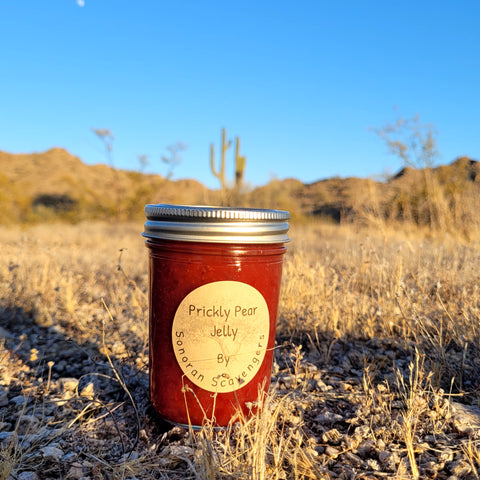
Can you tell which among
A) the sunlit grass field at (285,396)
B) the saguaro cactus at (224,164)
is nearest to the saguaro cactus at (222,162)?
the saguaro cactus at (224,164)

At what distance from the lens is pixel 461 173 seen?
46.5 ft

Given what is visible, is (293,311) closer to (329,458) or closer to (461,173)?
(329,458)

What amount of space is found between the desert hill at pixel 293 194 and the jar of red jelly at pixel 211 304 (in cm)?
603

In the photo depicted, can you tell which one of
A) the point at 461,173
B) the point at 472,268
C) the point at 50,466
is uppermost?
the point at 461,173

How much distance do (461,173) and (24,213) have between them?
1572 cm

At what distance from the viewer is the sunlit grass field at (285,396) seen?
1986 millimetres

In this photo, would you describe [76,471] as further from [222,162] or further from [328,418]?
[222,162]

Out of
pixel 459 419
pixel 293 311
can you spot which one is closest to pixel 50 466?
pixel 459 419

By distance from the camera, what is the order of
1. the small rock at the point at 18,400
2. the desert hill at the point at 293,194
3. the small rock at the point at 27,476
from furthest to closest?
the desert hill at the point at 293,194 < the small rock at the point at 18,400 < the small rock at the point at 27,476

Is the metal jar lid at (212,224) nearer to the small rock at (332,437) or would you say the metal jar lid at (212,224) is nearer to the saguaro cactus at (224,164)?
the small rock at (332,437)

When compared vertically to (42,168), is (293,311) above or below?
below

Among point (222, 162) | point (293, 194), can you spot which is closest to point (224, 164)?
point (222, 162)

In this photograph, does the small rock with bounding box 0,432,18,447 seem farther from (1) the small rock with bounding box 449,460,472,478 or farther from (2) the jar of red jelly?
(1) the small rock with bounding box 449,460,472,478

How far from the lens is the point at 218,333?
207 cm
